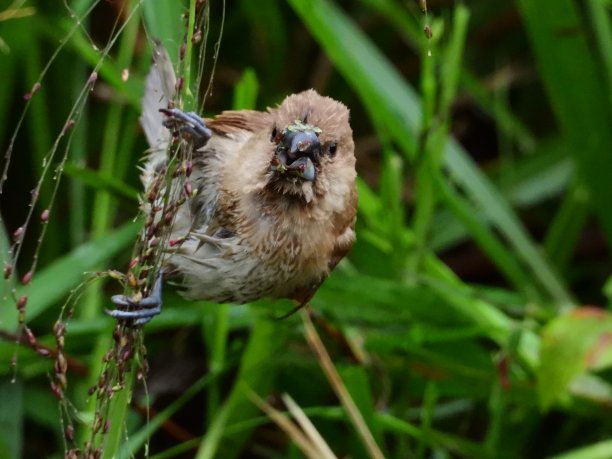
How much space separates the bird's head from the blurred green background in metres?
0.53

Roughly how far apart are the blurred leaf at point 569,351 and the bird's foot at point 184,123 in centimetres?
100

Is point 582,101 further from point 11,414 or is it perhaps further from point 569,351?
point 11,414

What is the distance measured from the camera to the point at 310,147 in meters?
1.49

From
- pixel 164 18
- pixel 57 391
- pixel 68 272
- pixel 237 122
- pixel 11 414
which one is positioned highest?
pixel 164 18

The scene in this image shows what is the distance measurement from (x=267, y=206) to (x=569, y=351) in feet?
2.79

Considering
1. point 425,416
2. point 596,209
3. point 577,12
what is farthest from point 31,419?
point 577,12

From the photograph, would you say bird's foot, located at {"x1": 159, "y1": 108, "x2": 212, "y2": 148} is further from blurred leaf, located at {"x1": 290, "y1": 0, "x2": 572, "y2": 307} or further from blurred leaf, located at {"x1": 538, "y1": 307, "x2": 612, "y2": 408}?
blurred leaf, located at {"x1": 290, "y1": 0, "x2": 572, "y2": 307}

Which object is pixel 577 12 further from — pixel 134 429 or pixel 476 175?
pixel 134 429

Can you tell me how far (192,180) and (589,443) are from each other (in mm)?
1385

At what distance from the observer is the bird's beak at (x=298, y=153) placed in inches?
57.7

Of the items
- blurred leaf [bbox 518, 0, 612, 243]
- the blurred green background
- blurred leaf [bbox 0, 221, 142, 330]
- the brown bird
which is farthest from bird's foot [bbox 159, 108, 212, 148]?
blurred leaf [bbox 518, 0, 612, 243]

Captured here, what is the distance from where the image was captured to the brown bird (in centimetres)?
154

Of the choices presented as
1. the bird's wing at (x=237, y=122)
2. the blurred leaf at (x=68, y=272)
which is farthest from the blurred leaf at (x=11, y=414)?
the bird's wing at (x=237, y=122)

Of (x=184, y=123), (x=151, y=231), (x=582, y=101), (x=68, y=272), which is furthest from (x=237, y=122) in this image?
(x=582, y=101)
